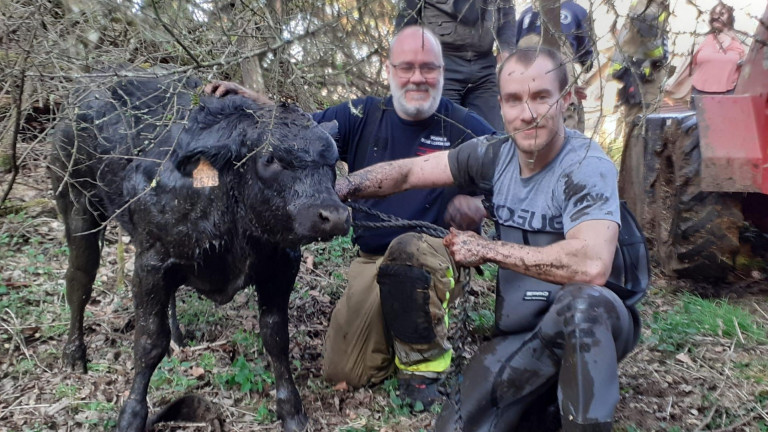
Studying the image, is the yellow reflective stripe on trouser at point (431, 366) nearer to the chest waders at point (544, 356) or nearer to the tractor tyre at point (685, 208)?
the chest waders at point (544, 356)

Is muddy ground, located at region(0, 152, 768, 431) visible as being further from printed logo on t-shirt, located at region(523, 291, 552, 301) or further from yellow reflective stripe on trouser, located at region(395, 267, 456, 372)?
printed logo on t-shirt, located at region(523, 291, 552, 301)

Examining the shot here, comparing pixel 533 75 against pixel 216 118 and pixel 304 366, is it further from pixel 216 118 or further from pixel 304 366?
pixel 304 366

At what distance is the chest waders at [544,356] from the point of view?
2.89 m

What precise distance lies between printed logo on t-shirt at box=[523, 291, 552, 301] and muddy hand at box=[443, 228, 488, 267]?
0.40m

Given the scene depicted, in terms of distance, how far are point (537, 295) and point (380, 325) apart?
1.36 metres

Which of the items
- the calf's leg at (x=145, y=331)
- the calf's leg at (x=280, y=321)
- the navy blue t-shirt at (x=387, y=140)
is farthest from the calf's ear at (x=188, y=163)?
the navy blue t-shirt at (x=387, y=140)

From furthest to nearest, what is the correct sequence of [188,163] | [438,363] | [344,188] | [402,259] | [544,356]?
[438,363] → [402,259] → [344,188] → [188,163] → [544,356]

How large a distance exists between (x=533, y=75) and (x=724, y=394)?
2.22m

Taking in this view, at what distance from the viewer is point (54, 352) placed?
4660mm

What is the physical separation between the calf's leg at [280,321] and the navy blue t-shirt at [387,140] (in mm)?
799

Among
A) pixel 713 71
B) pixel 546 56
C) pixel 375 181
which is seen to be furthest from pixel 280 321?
pixel 713 71

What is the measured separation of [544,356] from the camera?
3.24 m

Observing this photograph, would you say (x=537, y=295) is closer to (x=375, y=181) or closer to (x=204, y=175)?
(x=375, y=181)

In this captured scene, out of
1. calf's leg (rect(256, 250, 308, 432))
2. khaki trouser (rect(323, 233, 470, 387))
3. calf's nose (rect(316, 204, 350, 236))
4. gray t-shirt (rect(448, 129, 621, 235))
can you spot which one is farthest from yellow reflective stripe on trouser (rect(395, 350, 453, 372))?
calf's nose (rect(316, 204, 350, 236))
